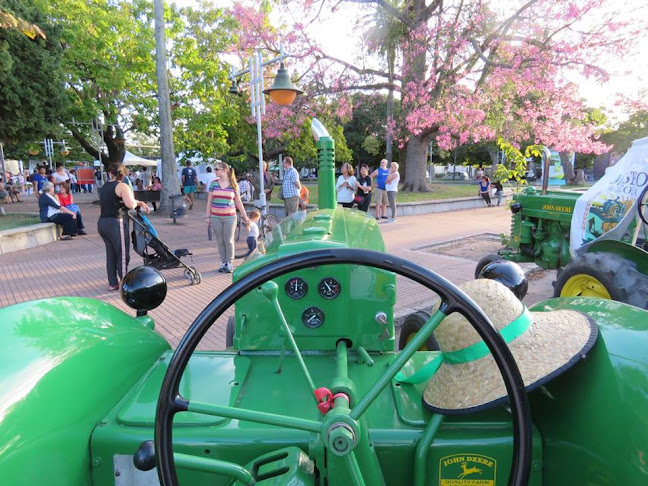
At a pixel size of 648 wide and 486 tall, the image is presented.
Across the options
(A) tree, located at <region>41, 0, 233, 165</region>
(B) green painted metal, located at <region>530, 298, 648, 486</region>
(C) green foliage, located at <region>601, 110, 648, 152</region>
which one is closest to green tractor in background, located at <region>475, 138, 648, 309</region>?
(B) green painted metal, located at <region>530, 298, 648, 486</region>

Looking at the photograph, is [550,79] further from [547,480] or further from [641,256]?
[547,480]

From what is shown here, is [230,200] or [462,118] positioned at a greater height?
[462,118]

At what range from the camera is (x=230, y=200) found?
6.73 meters

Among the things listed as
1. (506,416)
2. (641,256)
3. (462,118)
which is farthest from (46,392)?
(462,118)

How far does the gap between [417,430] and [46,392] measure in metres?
1.26

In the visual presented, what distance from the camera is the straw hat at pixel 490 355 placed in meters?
1.34

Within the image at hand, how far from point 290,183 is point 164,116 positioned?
258 inches

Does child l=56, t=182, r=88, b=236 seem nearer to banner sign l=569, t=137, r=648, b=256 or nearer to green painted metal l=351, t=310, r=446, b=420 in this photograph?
banner sign l=569, t=137, r=648, b=256

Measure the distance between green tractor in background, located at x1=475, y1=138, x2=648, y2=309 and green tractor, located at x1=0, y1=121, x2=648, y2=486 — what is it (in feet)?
8.17

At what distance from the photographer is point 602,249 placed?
4.38 metres

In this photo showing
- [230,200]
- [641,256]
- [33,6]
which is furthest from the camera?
[33,6]

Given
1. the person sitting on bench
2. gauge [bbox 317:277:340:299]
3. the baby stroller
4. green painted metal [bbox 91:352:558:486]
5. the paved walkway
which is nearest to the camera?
green painted metal [bbox 91:352:558:486]

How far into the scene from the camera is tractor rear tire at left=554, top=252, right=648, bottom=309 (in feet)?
12.3

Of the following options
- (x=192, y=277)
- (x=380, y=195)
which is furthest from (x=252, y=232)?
(x=380, y=195)
